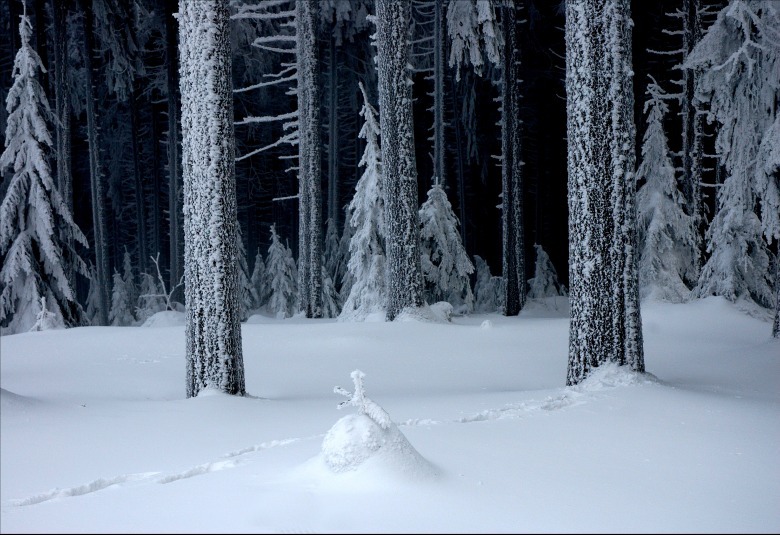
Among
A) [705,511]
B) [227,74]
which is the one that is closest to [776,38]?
[227,74]

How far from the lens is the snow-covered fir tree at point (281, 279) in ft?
85.5

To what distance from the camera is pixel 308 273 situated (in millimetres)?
16438

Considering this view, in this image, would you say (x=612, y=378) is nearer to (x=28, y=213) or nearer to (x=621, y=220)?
(x=621, y=220)

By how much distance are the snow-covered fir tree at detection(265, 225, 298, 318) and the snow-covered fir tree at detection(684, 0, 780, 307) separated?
16168mm

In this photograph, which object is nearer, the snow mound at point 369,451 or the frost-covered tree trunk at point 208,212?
the snow mound at point 369,451

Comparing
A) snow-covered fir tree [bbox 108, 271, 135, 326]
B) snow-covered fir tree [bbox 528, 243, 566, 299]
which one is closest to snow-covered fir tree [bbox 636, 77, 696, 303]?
snow-covered fir tree [bbox 528, 243, 566, 299]

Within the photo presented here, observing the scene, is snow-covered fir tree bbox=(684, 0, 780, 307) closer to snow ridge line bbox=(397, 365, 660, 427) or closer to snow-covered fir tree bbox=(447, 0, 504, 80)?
snow-covered fir tree bbox=(447, 0, 504, 80)

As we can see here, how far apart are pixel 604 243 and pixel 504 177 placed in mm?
10266

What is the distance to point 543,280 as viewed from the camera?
24.3 meters

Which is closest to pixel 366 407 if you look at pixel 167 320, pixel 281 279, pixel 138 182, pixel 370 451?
pixel 370 451

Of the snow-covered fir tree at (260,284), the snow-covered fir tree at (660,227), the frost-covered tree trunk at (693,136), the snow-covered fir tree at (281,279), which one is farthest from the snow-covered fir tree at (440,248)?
the snow-covered fir tree at (260,284)

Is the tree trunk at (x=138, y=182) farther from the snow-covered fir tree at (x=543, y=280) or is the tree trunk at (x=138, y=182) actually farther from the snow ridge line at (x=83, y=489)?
the snow ridge line at (x=83, y=489)

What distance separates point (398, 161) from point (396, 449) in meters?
8.22

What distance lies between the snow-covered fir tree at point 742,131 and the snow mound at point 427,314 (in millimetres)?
6347
